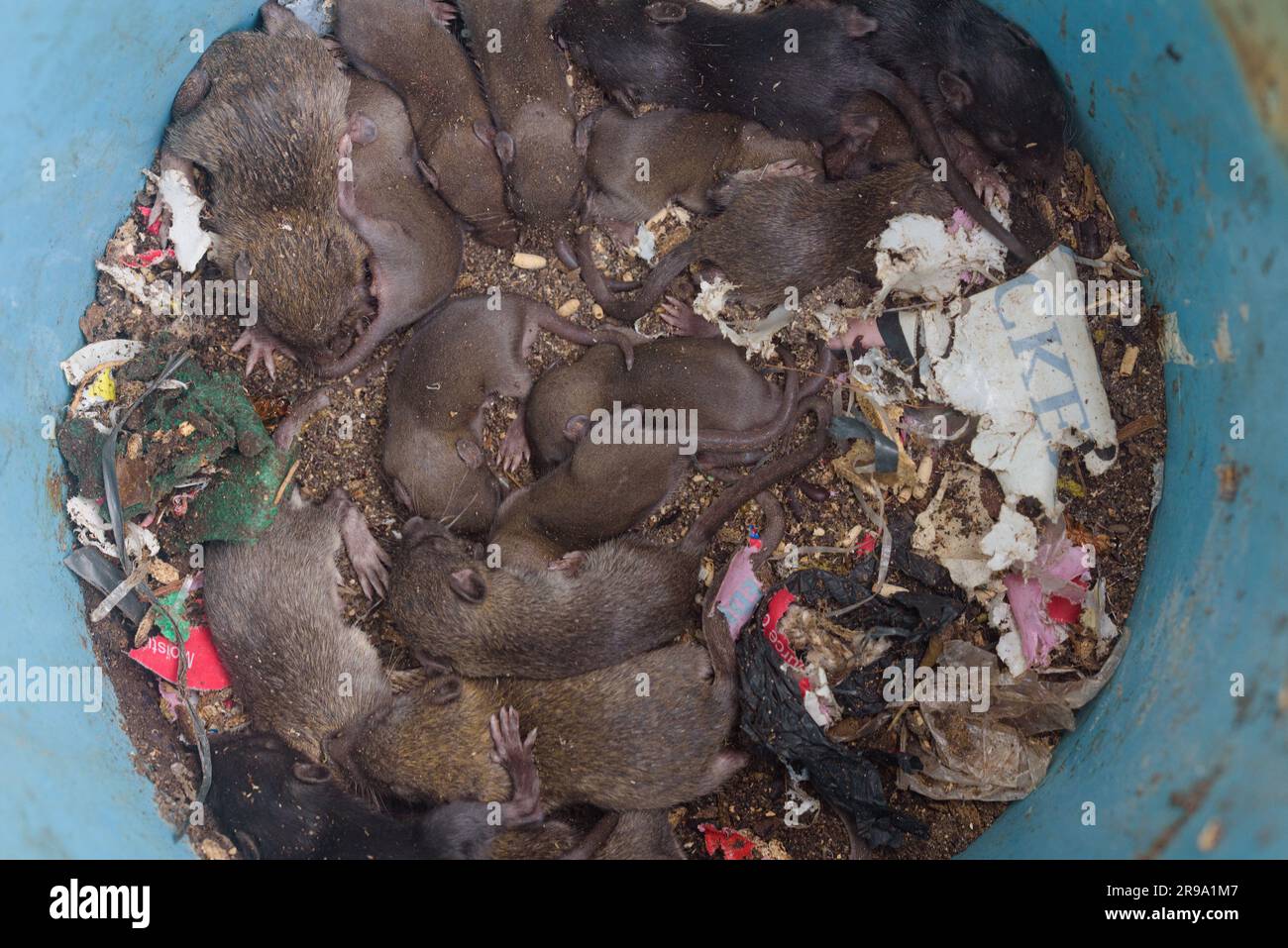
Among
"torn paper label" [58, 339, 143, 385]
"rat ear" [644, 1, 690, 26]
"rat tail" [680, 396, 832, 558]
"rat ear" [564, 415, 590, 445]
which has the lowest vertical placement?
"rat tail" [680, 396, 832, 558]

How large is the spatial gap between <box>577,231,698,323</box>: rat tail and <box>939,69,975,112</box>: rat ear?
1436mm

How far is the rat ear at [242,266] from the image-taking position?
181 inches

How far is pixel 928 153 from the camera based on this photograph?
4824 mm

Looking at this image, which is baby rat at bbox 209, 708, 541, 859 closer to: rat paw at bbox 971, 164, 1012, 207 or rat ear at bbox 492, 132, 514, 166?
rat ear at bbox 492, 132, 514, 166

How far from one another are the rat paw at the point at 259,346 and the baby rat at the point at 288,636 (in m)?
0.73

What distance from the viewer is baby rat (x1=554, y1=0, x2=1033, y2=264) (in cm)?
482

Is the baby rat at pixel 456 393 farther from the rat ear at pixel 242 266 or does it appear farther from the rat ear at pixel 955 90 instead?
the rat ear at pixel 955 90

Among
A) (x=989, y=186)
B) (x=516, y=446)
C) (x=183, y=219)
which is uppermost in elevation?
(x=989, y=186)

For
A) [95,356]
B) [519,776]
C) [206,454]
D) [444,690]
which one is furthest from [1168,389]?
[95,356]

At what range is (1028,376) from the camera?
15.5ft

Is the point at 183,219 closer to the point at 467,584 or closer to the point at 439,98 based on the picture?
the point at 439,98

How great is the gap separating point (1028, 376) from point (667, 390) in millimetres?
1786

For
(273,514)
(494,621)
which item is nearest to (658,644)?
(494,621)

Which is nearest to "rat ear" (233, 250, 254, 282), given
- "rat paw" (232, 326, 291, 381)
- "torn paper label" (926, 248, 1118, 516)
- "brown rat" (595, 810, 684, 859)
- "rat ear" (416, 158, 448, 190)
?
"rat paw" (232, 326, 291, 381)
